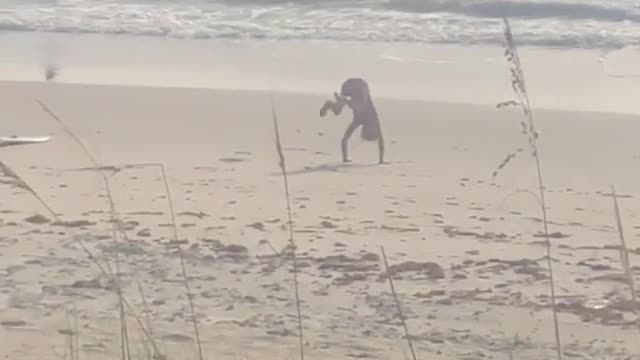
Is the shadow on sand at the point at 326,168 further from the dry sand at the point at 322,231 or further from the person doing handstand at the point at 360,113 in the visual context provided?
the person doing handstand at the point at 360,113

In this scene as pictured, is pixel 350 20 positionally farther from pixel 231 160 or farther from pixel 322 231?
pixel 322 231

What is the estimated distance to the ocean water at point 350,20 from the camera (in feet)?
70.7

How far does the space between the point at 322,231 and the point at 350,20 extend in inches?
603

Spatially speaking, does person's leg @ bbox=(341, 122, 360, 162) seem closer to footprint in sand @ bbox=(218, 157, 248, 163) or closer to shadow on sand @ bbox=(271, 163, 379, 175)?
shadow on sand @ bbox=(271, 163, 379, 175)

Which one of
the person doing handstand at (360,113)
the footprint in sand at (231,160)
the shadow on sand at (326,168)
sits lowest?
the footprint in sand at (231,160)

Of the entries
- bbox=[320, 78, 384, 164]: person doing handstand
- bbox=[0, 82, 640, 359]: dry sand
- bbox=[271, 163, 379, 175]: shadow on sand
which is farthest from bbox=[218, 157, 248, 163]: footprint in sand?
bbox=[320, 78, 384, 164]: person doing handstand

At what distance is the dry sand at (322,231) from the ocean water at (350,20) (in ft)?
22.1

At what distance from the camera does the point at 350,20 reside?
23594 mm

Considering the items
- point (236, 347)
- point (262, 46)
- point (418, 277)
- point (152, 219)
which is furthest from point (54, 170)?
point (262, 46)

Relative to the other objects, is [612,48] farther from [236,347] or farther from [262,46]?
[236,347]

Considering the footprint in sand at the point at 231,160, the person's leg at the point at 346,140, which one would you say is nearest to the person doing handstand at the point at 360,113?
the person's leg at the point at 346,140

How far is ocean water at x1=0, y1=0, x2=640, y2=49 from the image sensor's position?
21562 mm

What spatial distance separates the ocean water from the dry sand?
672 centimetres

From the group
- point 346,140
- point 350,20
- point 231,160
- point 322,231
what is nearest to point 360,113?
point 346,140
